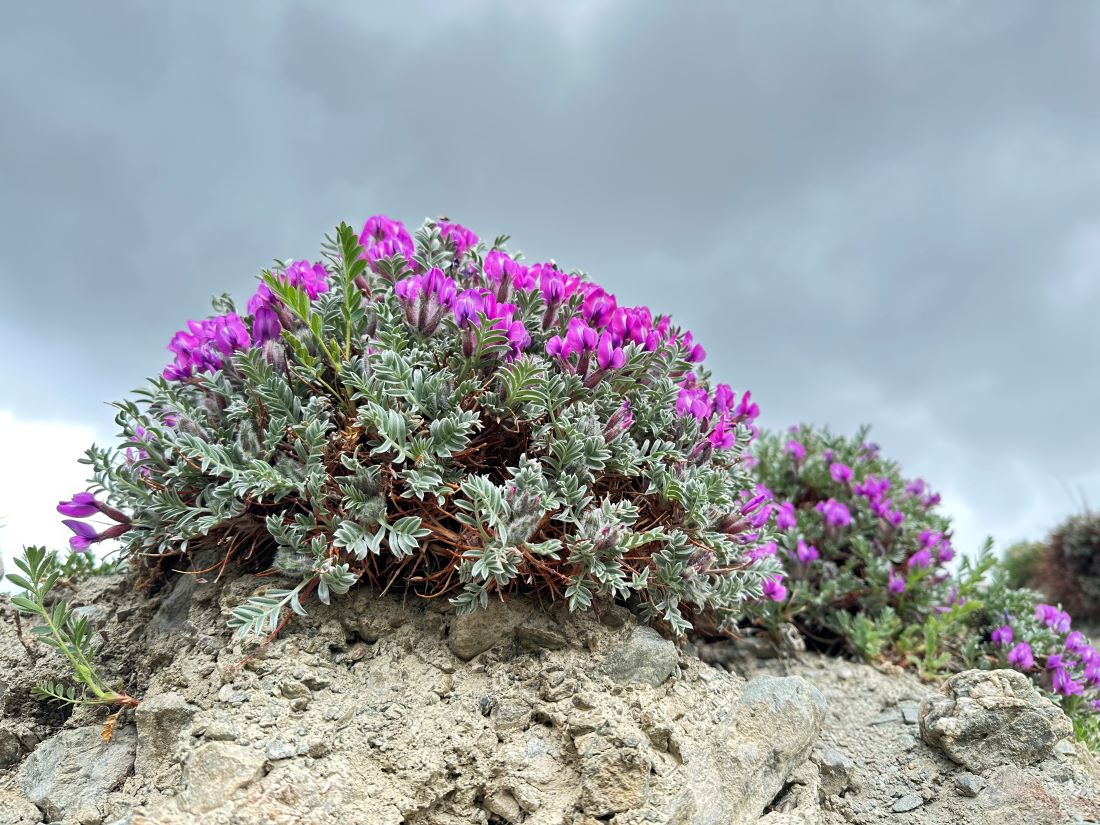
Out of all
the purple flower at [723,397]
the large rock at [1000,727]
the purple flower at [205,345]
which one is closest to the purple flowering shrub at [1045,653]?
the large rock at [1000,727]

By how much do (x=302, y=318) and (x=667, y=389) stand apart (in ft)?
5.39

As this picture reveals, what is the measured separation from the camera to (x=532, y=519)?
3.02 metres

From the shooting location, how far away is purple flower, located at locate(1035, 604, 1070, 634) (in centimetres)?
555

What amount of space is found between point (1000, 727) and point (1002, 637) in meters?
2.04

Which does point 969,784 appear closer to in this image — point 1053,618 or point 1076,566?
point 1053,618

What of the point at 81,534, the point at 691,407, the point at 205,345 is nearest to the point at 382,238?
the point at 205,345

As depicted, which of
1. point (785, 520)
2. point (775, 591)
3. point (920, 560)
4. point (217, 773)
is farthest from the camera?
point (920, 560)

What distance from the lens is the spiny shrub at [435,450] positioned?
309 cm

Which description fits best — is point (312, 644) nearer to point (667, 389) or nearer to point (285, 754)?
point (285, 754)

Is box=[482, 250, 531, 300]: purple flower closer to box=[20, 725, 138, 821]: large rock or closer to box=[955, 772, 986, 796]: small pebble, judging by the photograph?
box=[20, 725, 138, 821]: large rock

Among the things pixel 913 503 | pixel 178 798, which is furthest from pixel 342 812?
pixel 913 503

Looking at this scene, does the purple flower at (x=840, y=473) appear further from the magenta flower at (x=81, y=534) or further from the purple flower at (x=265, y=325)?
the magenta flower at (x=81, y=534)

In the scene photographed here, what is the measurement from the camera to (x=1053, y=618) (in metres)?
5.63

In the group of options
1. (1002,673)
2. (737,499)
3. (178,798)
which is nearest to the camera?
(178,798)
